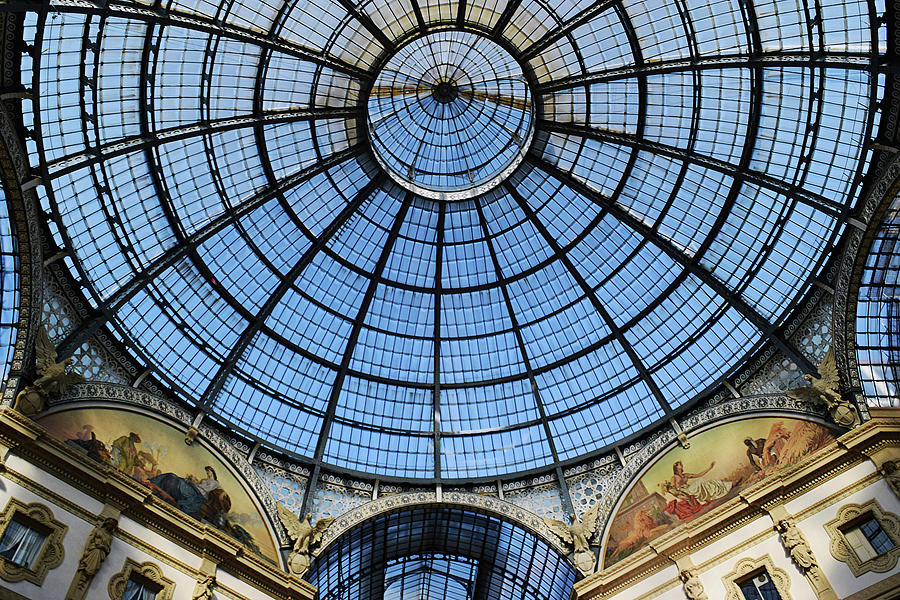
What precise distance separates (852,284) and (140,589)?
99.8 ft

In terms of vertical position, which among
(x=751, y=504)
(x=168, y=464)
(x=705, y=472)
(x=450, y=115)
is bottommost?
(x=751, y=504)

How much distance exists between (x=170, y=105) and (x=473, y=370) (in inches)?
835

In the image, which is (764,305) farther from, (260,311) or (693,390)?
(260,311)

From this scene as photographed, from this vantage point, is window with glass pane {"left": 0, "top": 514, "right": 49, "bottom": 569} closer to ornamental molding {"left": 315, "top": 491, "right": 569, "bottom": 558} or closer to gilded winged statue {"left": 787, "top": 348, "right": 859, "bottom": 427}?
ornamental molding {"left": 315, "top": 491, "right": 569, "bottom": 558}

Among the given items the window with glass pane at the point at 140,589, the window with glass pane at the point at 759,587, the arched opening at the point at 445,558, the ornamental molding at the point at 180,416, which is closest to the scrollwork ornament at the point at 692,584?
the window with glass pane at the point at 759,587

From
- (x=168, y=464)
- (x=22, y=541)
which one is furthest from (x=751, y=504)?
(x=22, y=541)

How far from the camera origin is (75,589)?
22.1 m

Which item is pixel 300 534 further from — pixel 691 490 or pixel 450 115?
pixel 450 115

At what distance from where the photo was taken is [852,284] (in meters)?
28.3

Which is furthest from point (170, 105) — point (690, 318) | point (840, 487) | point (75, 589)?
point (840, 487)

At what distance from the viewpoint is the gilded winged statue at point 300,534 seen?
30.5 m

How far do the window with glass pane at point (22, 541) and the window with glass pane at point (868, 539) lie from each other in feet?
92.3

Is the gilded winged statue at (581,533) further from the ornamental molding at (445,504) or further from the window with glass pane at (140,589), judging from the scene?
the window with glass pane at (140,589)

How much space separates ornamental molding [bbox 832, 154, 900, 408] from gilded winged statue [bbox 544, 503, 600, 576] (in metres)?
12.8
